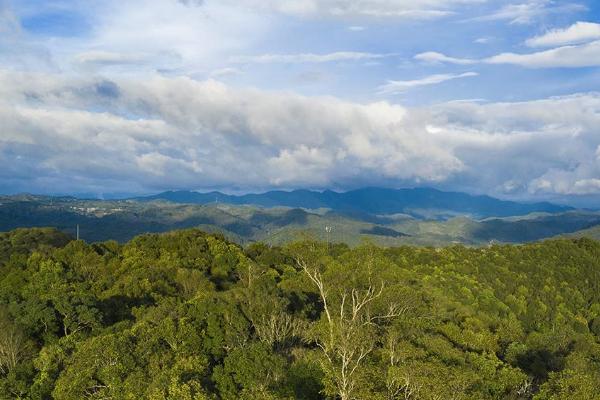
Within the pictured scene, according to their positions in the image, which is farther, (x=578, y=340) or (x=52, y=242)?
(x=52, y=242)

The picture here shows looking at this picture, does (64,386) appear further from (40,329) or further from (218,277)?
(218,277)

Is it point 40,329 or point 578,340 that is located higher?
point 40,329

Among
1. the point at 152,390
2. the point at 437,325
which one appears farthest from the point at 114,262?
the point at 152,390

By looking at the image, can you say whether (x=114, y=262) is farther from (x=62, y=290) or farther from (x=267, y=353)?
(x=267, y=353)

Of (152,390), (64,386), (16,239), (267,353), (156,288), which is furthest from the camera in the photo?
(16,239)

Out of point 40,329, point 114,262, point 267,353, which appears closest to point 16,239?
point 114,262

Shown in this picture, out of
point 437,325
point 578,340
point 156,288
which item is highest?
point 156,288

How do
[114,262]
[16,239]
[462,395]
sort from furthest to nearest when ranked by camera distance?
[16,239], [114,262], [462,395]
